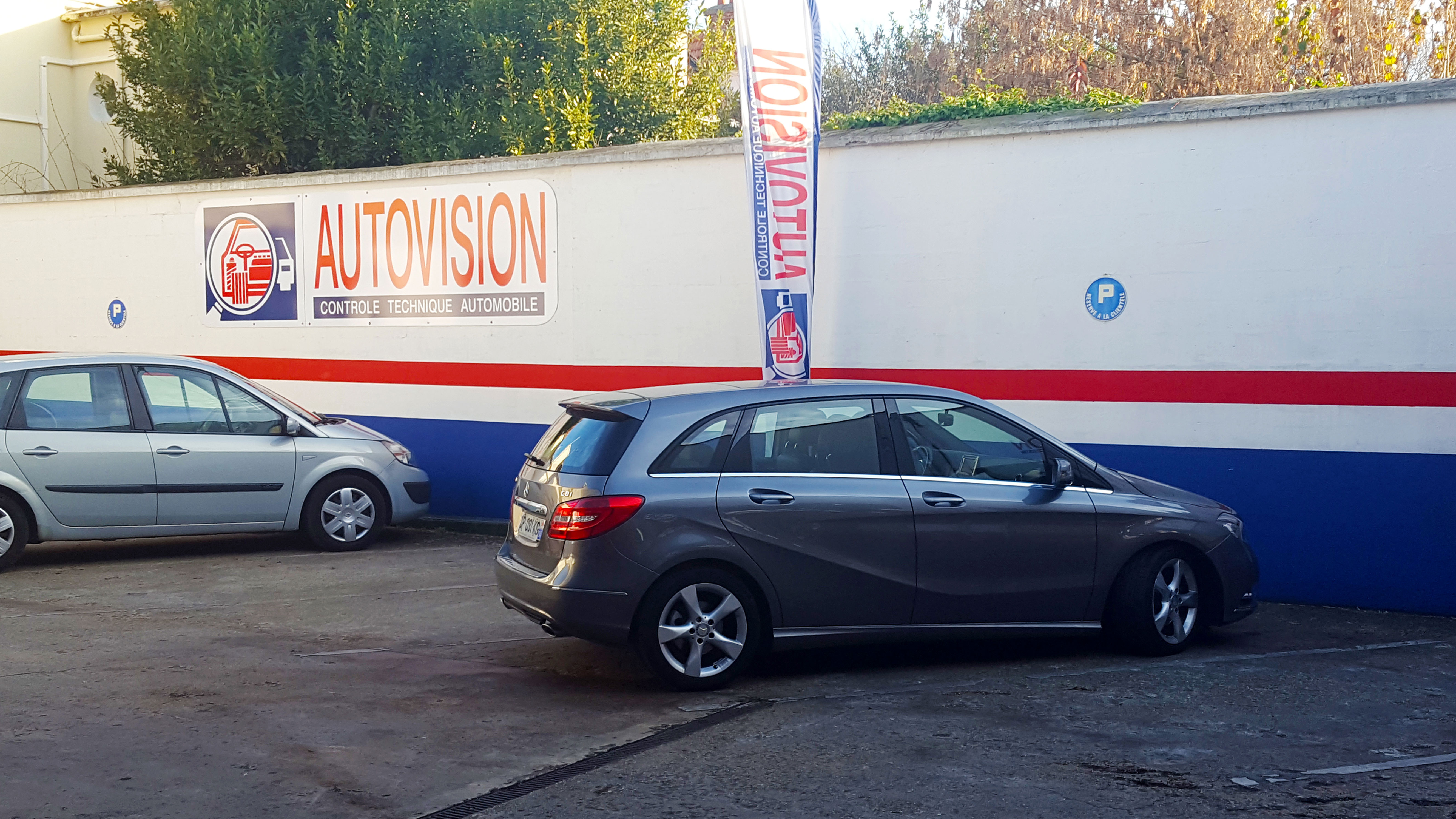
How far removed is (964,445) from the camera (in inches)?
281

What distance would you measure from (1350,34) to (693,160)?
19145 millimetres

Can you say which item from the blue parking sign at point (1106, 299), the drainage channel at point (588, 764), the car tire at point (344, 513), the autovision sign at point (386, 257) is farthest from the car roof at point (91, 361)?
the blue parking sign at point (1106, 299)

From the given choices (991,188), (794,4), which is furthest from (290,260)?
(991,188)

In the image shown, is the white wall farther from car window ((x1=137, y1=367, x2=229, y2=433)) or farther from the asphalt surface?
car window ((x1=137, y1=367, x2=229, y2=433))

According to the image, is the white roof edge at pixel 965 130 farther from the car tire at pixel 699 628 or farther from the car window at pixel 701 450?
the car tire at pixel 699 628

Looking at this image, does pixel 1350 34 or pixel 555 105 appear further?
pixel 1350 34

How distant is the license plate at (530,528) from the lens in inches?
263

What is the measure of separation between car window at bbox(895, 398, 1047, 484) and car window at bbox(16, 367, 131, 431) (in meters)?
6.14

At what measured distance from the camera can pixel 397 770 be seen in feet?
17.3

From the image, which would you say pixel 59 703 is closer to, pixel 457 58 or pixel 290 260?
pixel 290 260

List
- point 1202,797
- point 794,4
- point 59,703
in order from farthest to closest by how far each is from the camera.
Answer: point 794,4 < point 59,703 < point 1202,797

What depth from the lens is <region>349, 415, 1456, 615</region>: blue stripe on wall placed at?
8.85m

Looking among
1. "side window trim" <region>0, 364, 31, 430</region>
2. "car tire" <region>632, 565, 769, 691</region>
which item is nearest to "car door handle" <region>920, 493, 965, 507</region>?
"car tire" <region>632, 565, 769, 691</region>

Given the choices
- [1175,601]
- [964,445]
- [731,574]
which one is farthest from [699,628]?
[1175,601]
